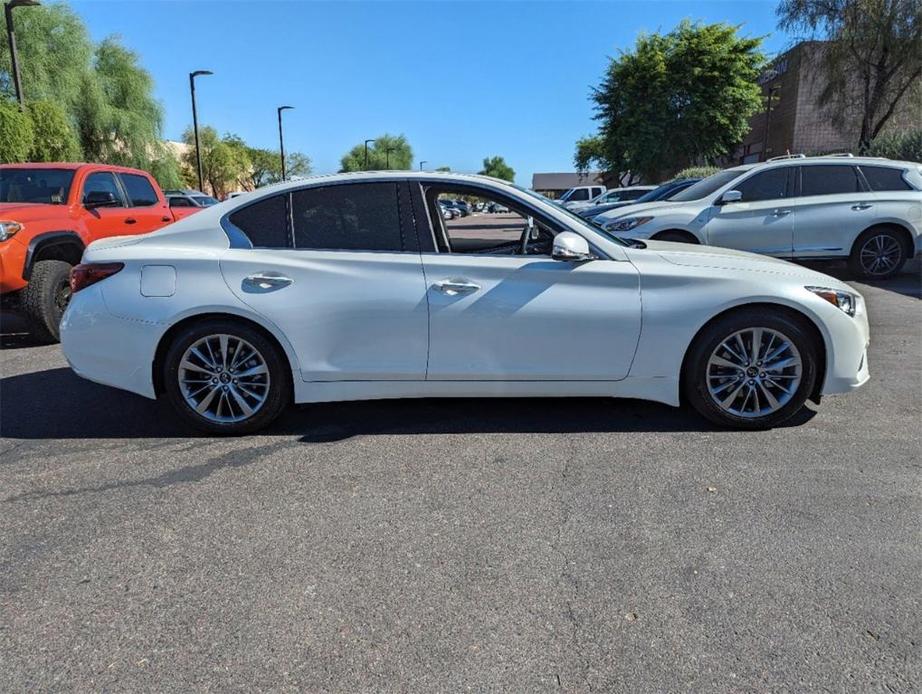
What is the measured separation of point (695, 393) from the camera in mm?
4027

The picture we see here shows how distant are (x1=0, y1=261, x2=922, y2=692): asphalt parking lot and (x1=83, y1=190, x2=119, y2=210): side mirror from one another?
383 centimetres

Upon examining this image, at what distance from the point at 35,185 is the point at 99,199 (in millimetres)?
651

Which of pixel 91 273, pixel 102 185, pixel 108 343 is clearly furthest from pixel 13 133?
pixel 108 343

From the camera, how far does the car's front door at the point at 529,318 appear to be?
3920 mm

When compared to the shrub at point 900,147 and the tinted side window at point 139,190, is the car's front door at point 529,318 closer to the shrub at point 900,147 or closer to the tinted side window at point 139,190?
the tinted side window at point 139,190

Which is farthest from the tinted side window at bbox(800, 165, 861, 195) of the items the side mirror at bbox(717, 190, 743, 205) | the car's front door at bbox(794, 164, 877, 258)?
the side mirror at bbox(717, 190, 743, 205)

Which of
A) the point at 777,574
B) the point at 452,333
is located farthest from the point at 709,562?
the point at 452,333

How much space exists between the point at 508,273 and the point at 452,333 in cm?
49

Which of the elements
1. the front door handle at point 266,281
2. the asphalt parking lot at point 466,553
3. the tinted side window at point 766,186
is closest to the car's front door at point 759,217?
the tinted side window at point 766,186

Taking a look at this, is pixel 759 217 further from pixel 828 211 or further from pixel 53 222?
pixel 53 222

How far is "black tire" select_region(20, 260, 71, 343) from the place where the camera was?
647 centimetres

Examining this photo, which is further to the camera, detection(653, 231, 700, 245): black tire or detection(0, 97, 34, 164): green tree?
detection(0, 97, 34, 164): green tree

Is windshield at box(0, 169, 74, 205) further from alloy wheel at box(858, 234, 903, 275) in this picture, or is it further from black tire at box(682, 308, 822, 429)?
alloy wheel at box(858, 234, 903, 275)

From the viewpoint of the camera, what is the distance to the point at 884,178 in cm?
939
